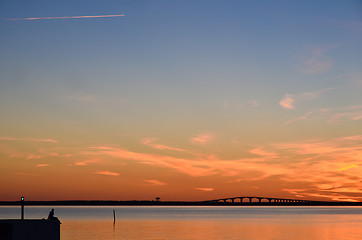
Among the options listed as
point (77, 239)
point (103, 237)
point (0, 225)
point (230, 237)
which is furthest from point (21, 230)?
point (230, 237)

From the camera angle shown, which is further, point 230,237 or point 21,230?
point 230,237

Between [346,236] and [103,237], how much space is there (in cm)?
5083

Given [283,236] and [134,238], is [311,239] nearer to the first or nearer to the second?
[283,236]

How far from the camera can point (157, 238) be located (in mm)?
102688

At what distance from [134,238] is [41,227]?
4930cm

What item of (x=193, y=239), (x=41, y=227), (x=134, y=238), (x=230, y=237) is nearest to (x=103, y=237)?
(x=134, y=238)

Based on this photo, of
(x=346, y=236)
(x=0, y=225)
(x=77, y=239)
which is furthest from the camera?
(x=346, y=236)

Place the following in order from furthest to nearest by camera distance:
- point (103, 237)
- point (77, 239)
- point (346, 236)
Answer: point (346, 236) < point (103, 237) < point (77, 239)

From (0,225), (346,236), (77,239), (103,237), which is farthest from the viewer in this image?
(346,236)

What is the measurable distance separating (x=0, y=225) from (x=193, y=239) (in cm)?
5488

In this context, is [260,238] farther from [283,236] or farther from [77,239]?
[77,239]

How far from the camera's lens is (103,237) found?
104 m

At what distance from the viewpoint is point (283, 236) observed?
108 meters

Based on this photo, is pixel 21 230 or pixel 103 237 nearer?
pixel 21 230
